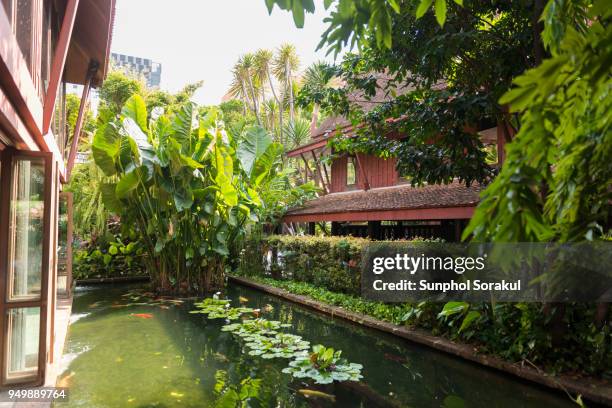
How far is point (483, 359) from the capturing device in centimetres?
538

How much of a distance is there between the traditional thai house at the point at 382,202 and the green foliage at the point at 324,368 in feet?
10.4

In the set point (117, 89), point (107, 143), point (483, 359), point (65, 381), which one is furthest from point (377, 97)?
point (117, 89)

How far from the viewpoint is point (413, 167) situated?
22.1ft

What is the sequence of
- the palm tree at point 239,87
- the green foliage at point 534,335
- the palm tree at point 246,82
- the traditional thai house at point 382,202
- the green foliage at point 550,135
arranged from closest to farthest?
the green foliage at point 550,135 → the green foliage at point 534,335 → the traditional thai house at point 382,202 → the palm tree at point 246,82 → the palm tree at point 239,87

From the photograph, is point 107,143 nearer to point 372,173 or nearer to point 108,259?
point 108,259

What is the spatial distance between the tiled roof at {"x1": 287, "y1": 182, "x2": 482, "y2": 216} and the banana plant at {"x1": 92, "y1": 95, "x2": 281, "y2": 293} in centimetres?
311

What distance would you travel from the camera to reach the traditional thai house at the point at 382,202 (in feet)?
28.7

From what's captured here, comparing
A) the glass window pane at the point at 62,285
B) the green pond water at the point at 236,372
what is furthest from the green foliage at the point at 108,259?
the green pond water at the point at 236,372

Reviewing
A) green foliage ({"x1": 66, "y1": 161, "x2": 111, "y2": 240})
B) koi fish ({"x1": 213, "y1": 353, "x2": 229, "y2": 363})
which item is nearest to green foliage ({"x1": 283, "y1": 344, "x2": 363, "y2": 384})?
koi fish ({"x1": 213, "y1": 353, "x2": 229, "y2": 363})

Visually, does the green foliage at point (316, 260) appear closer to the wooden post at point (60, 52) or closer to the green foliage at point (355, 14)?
the wooden post at point (60, 52)

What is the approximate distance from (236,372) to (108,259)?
1013 cm

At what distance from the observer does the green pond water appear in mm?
4402

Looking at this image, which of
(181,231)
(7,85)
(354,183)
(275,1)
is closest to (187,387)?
(7,85)

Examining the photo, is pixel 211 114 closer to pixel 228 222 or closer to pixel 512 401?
pixel 228 222
